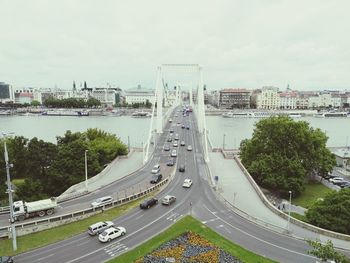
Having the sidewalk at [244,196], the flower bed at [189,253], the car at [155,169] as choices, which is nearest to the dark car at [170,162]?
the car at [155,169]

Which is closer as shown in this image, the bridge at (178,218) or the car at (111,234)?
the bridge at (178,218)

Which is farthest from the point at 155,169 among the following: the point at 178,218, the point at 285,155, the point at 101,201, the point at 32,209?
the point at 285,155

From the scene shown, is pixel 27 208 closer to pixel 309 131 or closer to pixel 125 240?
pixel 125 240

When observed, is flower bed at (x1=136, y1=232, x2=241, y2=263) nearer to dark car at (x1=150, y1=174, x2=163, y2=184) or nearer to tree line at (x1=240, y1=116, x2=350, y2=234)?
dark car at (x1=150, y1=174, x2=163, y2=184)

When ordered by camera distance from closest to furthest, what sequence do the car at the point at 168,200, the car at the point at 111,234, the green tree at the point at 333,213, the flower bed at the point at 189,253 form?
the flower bed at the point at 189,253 < the car at the point at 111,234 < the green tree at the point at 333,213 < the car at the point at 168,200

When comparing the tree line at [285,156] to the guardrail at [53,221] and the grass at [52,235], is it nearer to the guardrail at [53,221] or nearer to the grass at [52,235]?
the guardrail at [53,221]

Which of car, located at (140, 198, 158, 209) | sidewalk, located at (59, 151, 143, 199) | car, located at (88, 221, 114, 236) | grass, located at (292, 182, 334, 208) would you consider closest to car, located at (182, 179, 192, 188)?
car, located at (140, 198, 158, 209)

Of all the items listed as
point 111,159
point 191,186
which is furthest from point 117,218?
point 111,159
